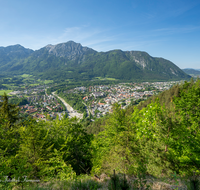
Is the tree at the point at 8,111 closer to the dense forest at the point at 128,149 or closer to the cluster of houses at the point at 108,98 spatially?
the dense forest at the point at 128,149

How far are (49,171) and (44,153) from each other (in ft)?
5.16

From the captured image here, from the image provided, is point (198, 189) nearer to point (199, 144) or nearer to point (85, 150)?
point (199, 144)

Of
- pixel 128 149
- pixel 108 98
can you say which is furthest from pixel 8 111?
pixel 108 98

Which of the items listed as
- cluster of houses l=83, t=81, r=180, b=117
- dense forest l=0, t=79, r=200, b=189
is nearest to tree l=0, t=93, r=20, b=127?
dense forest l=0, t=79, r=200, b=189

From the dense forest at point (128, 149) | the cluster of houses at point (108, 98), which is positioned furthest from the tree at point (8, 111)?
the cluster of houses at point (108, 98)

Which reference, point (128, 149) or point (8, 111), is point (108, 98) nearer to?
point (8, 111)

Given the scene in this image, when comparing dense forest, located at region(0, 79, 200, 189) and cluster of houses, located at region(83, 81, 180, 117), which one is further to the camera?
cluster of houses, located at region(83, 81, 180, 117)

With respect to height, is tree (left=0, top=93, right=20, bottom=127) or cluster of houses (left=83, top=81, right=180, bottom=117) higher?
tree (left=0, top=93, right=20, bottom=127)

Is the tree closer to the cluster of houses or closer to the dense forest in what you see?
the dense forest

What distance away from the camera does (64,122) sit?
1251 cm

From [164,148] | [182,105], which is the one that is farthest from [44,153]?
[182,105]

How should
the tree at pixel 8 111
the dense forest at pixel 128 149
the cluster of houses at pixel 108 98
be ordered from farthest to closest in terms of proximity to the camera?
the cluster of houses at pixel 108 98 → the tree at pixel 8 111 → the dense forest at pixel 128 149

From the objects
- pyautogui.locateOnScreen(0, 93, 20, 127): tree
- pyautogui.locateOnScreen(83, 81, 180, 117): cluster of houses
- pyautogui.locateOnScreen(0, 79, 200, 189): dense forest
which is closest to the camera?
pyautogui.locateOnScreen(0, 79, 200, 189): dense forest

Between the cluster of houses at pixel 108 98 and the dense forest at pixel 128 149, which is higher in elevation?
the dense forest at pixel 128 149
